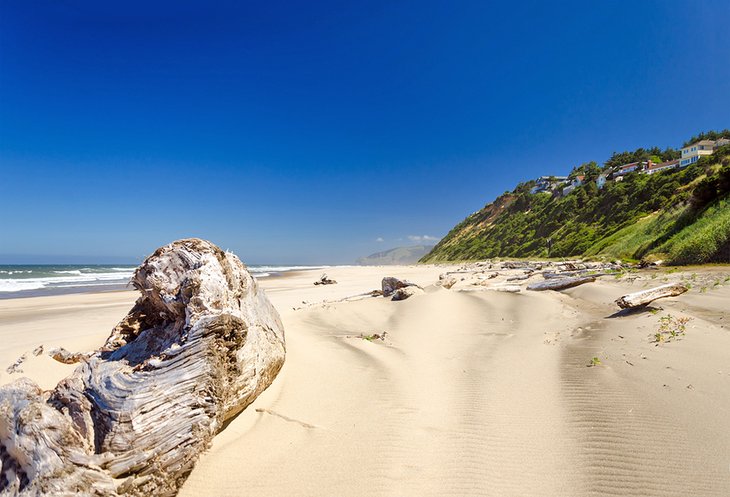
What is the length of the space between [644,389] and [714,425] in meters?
0.83

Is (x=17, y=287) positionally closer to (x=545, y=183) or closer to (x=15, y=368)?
(x=15, y=368)

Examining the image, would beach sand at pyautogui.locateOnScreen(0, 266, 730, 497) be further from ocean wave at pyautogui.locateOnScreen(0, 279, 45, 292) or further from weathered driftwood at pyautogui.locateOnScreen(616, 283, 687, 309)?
ocean wave at pyautogui.locateOnScreen(0, 279, 45, 292)

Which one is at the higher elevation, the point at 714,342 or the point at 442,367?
the point at 714,342

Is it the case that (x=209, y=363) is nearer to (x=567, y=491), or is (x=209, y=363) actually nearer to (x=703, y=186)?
(x=567, y=491)

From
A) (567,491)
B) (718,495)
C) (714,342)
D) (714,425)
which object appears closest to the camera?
(718,495)

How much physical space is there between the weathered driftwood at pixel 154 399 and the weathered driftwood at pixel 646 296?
6.85m

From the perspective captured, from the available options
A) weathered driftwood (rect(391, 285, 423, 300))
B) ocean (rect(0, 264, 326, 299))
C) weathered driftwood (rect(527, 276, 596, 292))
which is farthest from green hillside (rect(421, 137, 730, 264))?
ocean (rect(0, 264, 326, 299))

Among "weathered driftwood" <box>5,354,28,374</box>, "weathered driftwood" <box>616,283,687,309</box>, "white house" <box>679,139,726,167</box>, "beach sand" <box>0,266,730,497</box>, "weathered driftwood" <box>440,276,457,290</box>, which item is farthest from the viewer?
"white house" <box>679,139,726,167</box>

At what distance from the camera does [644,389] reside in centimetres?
397

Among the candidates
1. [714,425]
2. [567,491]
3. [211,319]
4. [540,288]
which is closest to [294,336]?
[211,319]

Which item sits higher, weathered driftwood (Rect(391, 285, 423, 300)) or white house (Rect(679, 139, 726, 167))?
white house (Rect(679, 139, 726, 167))

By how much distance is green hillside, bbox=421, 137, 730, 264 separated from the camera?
14562mm

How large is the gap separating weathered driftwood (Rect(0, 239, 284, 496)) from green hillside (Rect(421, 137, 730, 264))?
53.3ft

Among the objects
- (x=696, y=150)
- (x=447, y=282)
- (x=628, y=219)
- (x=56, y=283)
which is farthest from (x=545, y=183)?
(x=56, y=283)
